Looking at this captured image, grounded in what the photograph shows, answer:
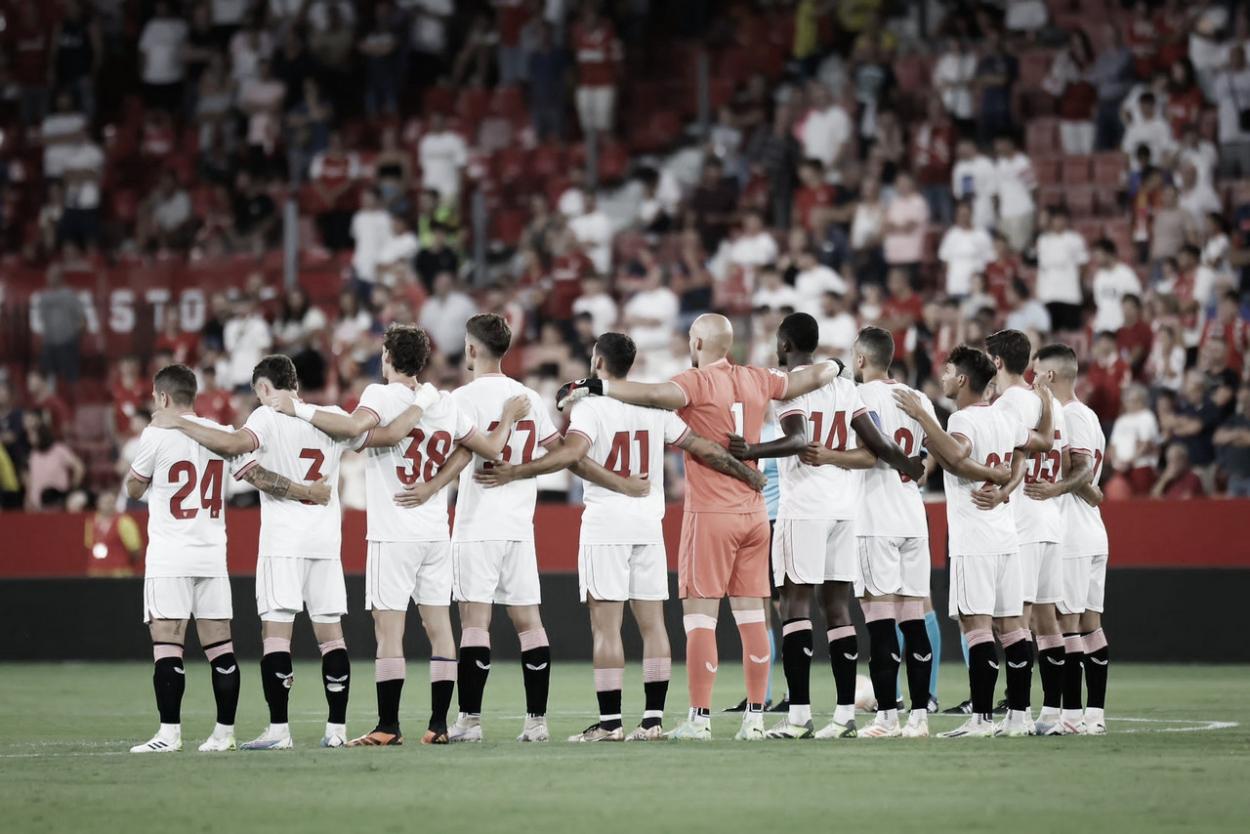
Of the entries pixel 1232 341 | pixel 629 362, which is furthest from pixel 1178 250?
pixel 629 362

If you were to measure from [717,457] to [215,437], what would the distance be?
288cm

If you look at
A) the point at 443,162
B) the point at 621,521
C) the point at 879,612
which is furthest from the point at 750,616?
the point at 443,162

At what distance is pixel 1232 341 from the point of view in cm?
2009

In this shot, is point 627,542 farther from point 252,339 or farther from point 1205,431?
point 252,339

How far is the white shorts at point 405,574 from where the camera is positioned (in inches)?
457

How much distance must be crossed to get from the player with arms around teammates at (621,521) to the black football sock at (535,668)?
370 mm

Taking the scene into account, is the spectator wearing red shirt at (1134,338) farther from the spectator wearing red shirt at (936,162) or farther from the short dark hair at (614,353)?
the short dark hair at (614,353)

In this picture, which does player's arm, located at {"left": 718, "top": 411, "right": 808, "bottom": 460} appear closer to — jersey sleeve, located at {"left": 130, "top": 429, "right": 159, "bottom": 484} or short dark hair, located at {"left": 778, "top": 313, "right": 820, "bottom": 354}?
short dark hair, located at {"left": 778, "top": 313, "right": 820, "bottom": 354}

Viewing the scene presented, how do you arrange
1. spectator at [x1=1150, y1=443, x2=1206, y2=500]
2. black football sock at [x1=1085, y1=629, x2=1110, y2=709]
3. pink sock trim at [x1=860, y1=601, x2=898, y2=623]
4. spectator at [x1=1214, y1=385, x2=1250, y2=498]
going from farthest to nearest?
spectator at [x1=1150, y1=443, x2=1206, y2=500] → spectator at [x1=1214, y1=385, x2=1250, y2=498] → black football sock at [x1=1085, y1=629, x2=1110, y2=709] → pink sock trim at [x1=860, y1=601, x2=898, y2=623]

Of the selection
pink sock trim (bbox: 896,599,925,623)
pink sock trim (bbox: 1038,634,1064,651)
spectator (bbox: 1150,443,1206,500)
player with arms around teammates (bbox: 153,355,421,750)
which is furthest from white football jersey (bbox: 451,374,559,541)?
spectator (bbox: 1150,443,1206,500)

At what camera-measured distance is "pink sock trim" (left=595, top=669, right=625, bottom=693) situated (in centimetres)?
1146

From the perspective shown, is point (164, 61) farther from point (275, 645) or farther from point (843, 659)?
point (843, 659)

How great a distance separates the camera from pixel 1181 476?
19.6 metres

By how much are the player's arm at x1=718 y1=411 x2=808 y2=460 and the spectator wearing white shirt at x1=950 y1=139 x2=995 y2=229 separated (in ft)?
41.0
